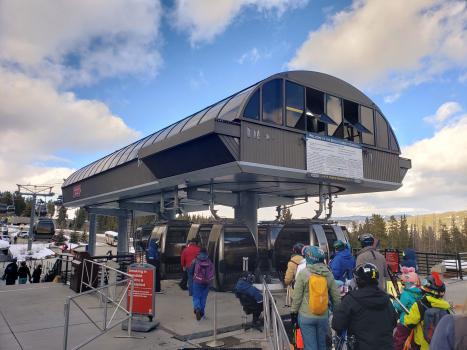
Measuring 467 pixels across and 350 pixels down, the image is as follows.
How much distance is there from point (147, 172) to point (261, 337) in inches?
494

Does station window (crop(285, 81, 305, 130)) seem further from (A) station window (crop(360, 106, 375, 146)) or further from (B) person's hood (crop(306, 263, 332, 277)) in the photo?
(B) person's hood (crop(306, 263, 332, 277))

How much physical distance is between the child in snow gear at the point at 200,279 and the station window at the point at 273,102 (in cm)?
640

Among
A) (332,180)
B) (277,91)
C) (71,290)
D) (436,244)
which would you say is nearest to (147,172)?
(71,290)

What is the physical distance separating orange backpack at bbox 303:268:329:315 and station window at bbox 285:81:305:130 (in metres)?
9.35

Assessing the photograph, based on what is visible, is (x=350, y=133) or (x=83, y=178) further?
(x=83, y=178)

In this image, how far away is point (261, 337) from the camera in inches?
265

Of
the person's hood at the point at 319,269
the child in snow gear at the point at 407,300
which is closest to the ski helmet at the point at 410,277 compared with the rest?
the child in snow gear at the point at 407,300

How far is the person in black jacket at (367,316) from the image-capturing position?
348 cm

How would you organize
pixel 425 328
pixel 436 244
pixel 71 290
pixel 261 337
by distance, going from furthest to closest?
pixel 436 244 → pixel 71 290 → pixel 261 337 → pixel 425 328

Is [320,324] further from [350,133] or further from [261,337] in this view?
[350,133]

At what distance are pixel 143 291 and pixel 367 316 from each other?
5534 millimetres

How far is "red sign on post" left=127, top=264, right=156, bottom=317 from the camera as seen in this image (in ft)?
24.6

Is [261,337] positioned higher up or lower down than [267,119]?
lower down

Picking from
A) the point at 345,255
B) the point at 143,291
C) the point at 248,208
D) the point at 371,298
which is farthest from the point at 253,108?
the point at 371,298
